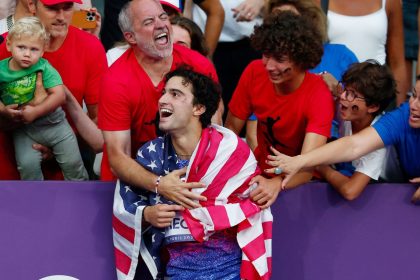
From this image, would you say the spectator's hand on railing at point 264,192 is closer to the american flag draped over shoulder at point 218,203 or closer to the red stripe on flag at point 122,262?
the american flag draped over shoulder at point 218,203

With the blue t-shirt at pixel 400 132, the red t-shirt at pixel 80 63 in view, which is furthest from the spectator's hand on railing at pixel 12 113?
the blue t-shirt at pixel 400 132

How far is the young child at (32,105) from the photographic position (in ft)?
19.4

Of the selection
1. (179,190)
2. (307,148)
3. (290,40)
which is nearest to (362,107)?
(307,148)

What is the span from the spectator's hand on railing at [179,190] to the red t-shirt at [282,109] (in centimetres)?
71

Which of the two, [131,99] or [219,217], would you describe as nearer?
[219,217]

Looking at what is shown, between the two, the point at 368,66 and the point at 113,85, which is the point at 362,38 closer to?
the point at 368,66

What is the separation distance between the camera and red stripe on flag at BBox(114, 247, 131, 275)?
219 inches

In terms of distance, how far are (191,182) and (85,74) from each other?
140cm

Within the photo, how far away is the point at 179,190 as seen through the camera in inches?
206

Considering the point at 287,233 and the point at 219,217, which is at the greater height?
the point at 219,217

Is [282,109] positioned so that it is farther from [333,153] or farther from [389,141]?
[389,141]

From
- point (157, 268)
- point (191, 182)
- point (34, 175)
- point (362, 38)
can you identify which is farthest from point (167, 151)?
point (362, 38)

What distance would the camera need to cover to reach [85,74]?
6422 mm

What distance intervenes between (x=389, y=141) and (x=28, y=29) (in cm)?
191
